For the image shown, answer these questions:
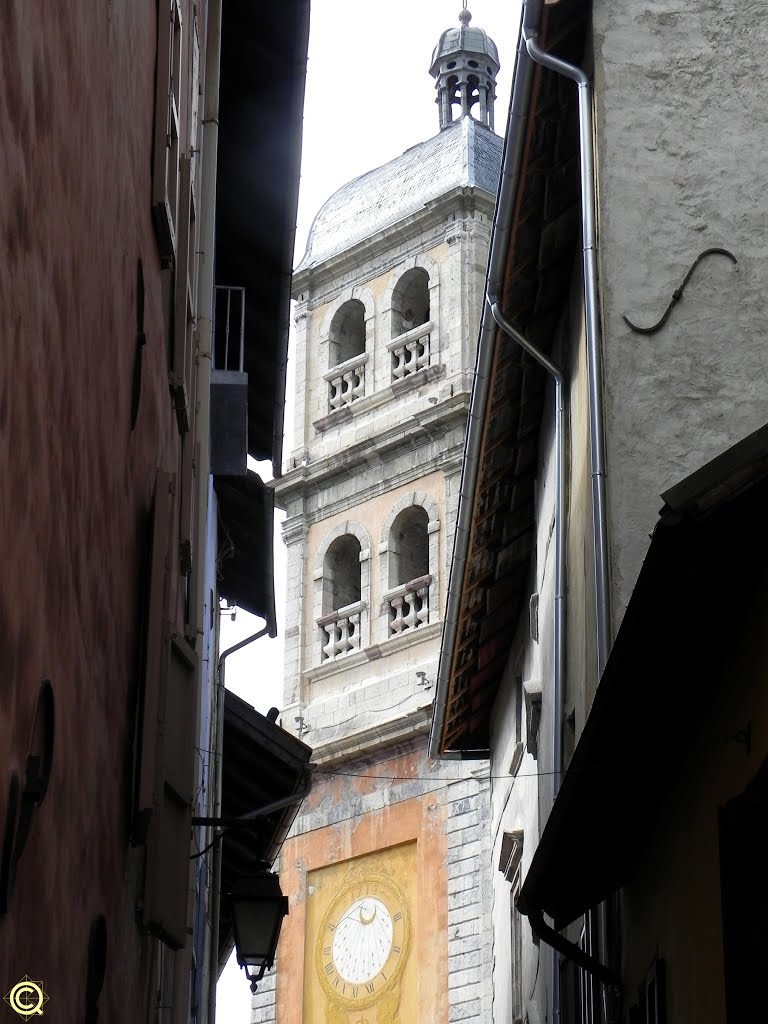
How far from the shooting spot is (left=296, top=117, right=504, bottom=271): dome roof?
36.3 m

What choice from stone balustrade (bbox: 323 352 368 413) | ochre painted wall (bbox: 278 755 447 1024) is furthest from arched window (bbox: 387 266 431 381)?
ochre painted wall (bbox: 278 755 447 1024)

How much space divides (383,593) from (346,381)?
4.85m

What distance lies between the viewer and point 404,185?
37750mm

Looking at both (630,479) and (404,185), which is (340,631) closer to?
(404,185)

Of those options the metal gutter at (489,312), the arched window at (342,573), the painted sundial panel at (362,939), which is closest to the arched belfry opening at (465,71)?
the arched window at (342,573)

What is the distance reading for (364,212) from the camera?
38062mm

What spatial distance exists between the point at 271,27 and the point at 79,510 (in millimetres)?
7398

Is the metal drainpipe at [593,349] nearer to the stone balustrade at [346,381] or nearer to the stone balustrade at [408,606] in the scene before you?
the stone balustrade at [408,606]

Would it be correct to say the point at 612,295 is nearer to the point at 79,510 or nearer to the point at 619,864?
the point at 619,864

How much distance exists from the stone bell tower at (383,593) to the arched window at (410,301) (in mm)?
40

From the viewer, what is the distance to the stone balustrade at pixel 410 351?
1362 inches

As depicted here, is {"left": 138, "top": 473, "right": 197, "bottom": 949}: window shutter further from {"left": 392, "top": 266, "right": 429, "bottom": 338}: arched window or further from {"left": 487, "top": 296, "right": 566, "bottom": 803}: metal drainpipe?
{"left": 392, "top": 266, "right": 429, "bottom": 338}: arched window

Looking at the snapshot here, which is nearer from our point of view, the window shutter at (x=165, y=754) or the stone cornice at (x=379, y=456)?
the window shutter at (x=165, y=754)

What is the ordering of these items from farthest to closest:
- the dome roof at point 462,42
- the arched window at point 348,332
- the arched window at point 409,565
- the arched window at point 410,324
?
the dome roof at point 462,42 → the arched window at point 348,332 → the arched window at point 410,324 → the arched window at point 409,565
